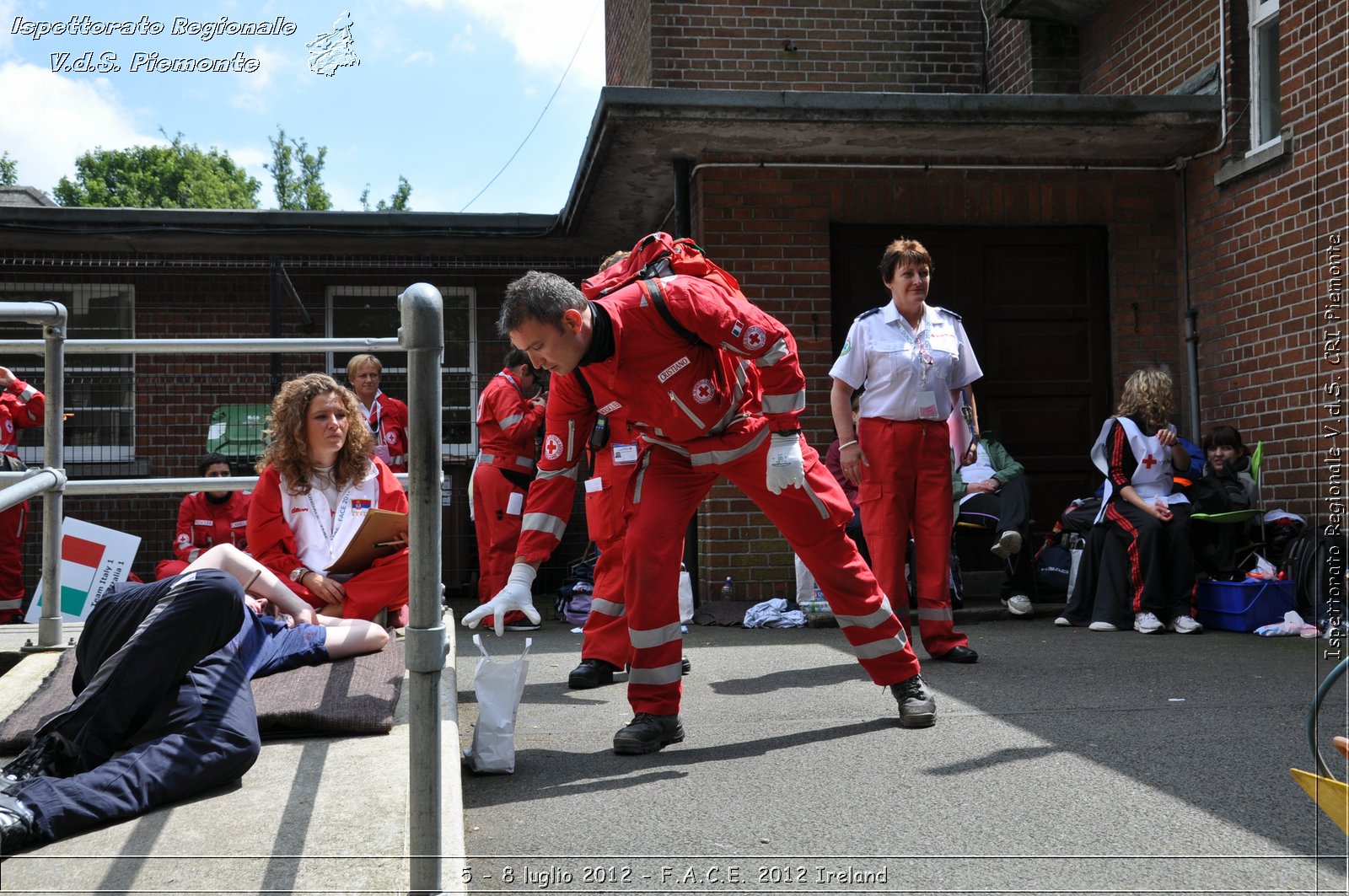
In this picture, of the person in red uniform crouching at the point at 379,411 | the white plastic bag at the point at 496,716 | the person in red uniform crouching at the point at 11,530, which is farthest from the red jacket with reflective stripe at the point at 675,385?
the person in red uniform crouching at the point at 11,530

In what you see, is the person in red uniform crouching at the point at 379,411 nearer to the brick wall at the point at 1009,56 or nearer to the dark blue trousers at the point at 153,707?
the dark blue trousers at the point at 153,707

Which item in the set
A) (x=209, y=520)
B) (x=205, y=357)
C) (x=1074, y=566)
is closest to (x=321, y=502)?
(x=209, y=520)

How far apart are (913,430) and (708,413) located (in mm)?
2112

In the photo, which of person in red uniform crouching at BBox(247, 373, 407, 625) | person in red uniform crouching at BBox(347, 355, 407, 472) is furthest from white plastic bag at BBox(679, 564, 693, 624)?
person in red uniform crouching at BBox(247, 373, 407, 625)

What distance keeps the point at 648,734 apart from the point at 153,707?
65.6 inches

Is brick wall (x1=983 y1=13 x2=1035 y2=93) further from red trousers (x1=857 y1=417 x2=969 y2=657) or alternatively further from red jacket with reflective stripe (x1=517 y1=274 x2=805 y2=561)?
red jacket with reflective stripe (x1=517 y1=274 x2=805 y2=561)

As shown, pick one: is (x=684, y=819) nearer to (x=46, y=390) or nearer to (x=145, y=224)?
(x=46, y=390)

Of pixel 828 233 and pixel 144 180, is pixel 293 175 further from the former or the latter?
pixel 828 233

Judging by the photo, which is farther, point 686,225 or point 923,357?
point 686,225

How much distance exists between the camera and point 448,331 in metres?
11.9

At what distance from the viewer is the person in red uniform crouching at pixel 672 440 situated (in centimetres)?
384

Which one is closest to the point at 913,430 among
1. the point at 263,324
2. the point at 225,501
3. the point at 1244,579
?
the point at 1244,579

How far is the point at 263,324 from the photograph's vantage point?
11562 mm

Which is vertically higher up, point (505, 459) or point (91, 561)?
point (505, 459)
